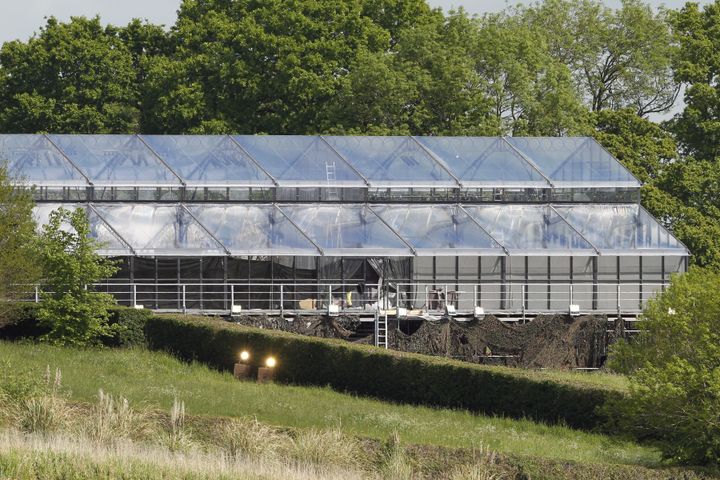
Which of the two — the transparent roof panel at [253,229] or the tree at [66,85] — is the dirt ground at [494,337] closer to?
the transparent roof panel at [253,229]

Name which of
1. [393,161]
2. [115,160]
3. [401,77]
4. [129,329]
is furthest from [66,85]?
[129,329]

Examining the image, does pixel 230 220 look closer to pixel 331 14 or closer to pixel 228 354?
pixel 228 354

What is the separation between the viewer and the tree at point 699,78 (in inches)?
2618

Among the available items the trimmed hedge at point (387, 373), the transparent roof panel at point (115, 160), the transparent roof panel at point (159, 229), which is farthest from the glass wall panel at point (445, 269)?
the trimmed hedge at point (387, 373)

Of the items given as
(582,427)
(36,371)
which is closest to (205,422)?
(36,371)

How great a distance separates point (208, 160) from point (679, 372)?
1133 inches

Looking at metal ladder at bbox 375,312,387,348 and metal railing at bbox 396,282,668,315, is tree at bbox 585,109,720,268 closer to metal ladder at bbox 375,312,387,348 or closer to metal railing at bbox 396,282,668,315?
metal railing at bbox 396,282,668,315

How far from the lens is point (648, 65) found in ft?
240

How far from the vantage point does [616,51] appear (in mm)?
75375

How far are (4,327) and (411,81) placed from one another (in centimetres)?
2410

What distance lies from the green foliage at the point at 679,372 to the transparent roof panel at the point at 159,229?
21.7 m

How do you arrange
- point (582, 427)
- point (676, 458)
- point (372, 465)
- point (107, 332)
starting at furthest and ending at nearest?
1. point (107, 332)
2. point (582, 427)
3. point (676, 458)
4. point (372, 465)

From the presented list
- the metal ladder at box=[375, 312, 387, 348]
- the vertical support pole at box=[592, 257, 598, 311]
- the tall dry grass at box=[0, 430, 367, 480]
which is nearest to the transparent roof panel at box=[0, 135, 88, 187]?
the metal ladder at box=[375, 312, 387, 348]

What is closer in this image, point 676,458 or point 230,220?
point 676,458
